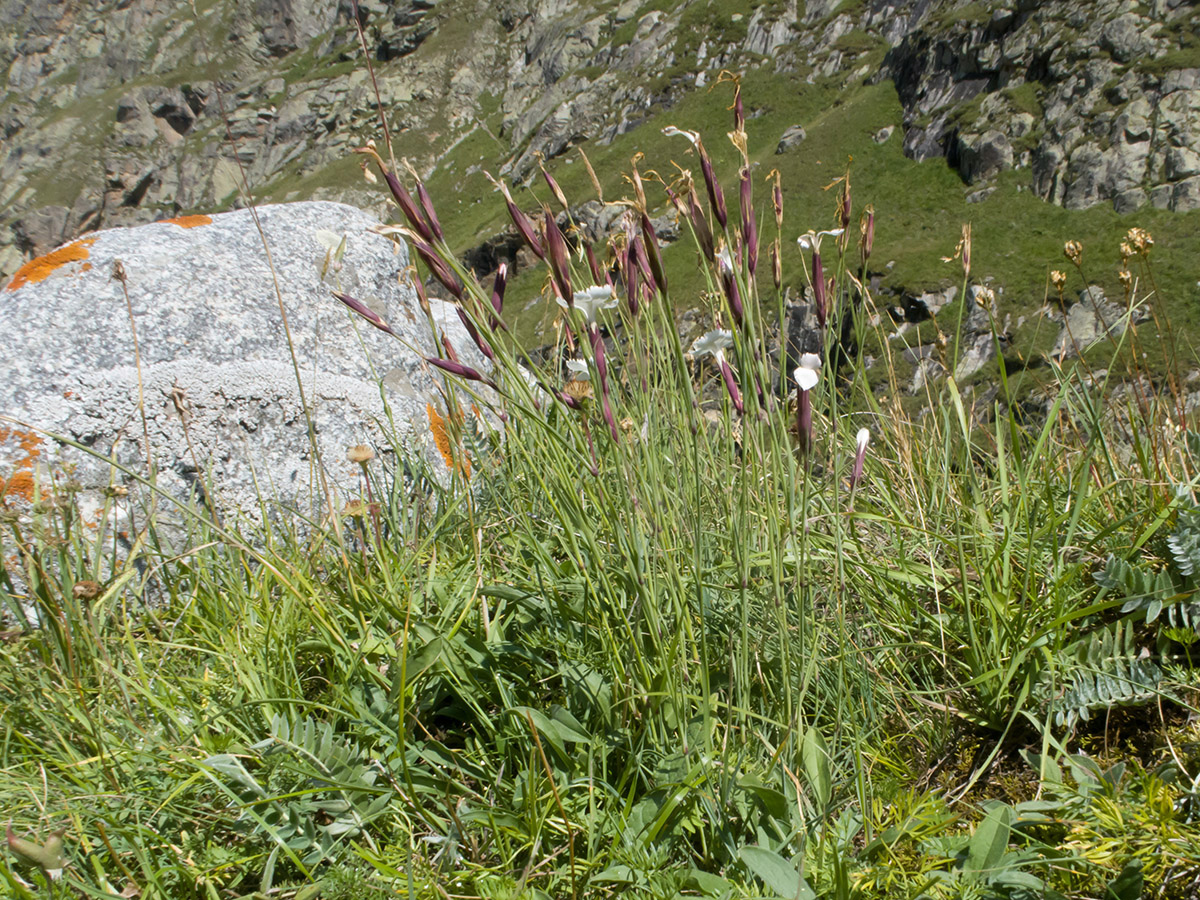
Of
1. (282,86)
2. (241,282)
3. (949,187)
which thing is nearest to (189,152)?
(282,86)

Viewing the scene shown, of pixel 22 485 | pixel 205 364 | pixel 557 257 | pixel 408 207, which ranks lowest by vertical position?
pixel 22 485

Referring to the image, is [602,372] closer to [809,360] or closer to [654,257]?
[654,257]

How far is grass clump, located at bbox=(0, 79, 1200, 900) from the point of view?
1.01 m

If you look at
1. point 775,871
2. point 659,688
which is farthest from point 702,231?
point 775,871

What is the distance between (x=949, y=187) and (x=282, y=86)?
11555 cm

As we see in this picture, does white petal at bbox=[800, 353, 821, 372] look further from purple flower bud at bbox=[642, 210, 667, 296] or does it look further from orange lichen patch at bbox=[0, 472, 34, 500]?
orange lichen patch at bbox=[0, 472, 34, 500]

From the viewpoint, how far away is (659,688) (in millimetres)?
1198

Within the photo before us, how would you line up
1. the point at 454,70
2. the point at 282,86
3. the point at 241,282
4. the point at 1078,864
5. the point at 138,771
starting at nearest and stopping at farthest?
the point at 1078,864 < the point at 138,771 < the point at 241,282 < the point at 454,70 < the point at 282,86

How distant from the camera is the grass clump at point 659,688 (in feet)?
3.33

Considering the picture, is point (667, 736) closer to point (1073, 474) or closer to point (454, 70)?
point (1073, 474)

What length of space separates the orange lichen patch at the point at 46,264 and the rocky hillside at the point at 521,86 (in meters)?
21.0

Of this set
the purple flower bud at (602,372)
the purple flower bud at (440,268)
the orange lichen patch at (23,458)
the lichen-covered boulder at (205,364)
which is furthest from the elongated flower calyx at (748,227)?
the orange lichen patch at (23,458)

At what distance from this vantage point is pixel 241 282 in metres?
3.08

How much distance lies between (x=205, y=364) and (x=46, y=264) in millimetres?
905
